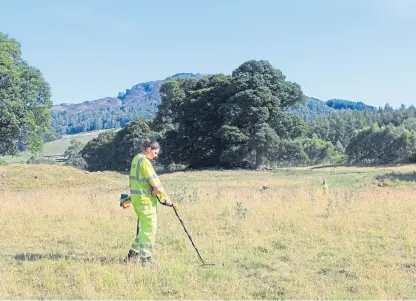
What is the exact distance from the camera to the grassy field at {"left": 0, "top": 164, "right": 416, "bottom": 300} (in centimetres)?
536

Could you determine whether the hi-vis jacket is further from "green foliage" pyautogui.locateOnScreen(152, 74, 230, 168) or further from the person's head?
"green foliage" pyautogui.locateOnScreen(152, 74, 230, 168)

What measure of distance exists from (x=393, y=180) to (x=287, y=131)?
23.6m

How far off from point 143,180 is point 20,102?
30809 millimetres

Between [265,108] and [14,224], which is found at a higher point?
[265,108]

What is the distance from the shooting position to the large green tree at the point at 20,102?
32438 mm

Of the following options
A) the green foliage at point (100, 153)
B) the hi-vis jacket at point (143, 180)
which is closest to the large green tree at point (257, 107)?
the green foliage at point (100, 153)

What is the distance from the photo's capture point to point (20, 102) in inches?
1318

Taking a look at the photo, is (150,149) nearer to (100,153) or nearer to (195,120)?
(195,120)

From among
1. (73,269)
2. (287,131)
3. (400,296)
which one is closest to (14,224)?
(73,269)

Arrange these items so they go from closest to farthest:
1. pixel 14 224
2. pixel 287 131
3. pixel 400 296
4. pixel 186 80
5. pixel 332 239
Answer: pixel 400 296 → pixel 332 239 → pixel 14 224 → pixel 287 131 → pixel 186 80

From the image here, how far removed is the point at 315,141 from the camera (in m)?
101

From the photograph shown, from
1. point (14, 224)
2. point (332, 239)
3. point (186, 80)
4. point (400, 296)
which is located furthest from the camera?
point (186, 80)

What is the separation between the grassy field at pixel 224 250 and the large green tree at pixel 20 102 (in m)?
22.7

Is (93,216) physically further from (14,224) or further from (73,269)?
(73,269)
